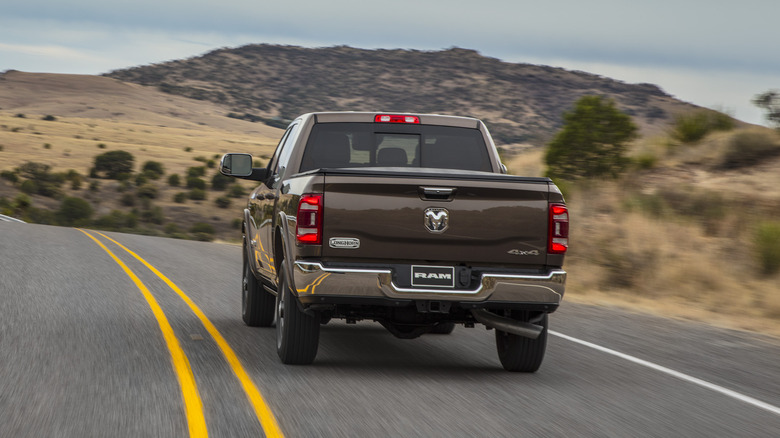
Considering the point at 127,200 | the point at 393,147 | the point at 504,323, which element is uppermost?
the point at 393,147

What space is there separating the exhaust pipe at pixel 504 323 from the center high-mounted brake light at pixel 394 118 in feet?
7.15

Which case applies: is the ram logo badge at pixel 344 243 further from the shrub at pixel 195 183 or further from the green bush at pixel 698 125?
the shrub at pixel 195 183

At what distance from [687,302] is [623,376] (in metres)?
6.49

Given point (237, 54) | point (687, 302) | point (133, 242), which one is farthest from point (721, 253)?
point (237, 54)

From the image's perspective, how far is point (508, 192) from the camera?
6828 mm

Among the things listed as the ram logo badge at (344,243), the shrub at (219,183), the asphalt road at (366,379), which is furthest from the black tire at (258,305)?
the shrub at (219,183)

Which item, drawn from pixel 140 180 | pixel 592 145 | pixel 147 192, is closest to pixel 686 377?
pixel 592 145

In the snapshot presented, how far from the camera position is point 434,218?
676 cm

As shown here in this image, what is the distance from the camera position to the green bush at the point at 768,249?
14.8 m

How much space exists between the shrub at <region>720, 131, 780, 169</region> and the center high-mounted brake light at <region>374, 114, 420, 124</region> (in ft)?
58.4

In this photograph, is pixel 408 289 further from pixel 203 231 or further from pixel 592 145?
pixel 203 231

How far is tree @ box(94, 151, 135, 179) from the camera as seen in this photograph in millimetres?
59406

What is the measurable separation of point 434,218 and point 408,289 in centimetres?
55

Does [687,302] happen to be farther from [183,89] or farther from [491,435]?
[183,89]
